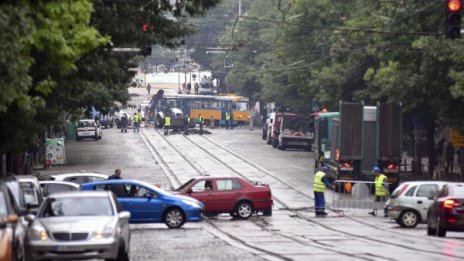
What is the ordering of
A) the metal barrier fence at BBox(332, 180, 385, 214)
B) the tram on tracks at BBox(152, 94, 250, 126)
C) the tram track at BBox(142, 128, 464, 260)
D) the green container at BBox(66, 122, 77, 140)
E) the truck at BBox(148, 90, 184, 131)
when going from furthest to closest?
the tram on tracks at BBox(152, 94, 250, 126)
the truck at BBox(148, 90, 184, 131)
the green container at BBox(66, 122, 77, 140)
the metal barrier fence at BBox(332, 180, 385, 214)
the tram track at BBox(142, 128, 464, 260)

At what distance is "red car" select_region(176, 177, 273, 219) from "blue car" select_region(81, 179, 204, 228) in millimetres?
3890

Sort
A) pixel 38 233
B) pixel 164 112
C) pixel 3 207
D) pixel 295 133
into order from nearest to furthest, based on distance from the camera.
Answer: pixel 3 207 < pixel 38 233 < pixel 295 133 < pixel 164 112

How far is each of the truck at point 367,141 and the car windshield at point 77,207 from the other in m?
Result: 25.6

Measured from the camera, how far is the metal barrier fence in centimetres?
4178

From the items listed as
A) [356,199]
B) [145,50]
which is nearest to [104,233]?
[145,50]

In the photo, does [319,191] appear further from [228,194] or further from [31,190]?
[31,190]

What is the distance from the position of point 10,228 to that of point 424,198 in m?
18.4

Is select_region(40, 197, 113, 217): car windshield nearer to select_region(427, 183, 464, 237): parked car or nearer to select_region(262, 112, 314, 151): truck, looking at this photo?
select_region(427, 183, 464, 237): parked car

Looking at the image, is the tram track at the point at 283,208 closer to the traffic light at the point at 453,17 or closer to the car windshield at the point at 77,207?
the car windshield at the point at 77,207

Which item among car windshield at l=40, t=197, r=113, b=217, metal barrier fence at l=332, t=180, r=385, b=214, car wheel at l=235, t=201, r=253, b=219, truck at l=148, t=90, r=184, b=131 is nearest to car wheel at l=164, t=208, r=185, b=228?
car wheel at l=235, t=201, r=253, b=219

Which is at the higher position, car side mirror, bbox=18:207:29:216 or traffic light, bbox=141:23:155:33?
traffic light, bbox=141:23:155:33

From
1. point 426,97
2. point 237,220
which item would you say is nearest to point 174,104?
point 426,97

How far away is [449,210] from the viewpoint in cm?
2975

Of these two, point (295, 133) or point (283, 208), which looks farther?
point (295, 133)
